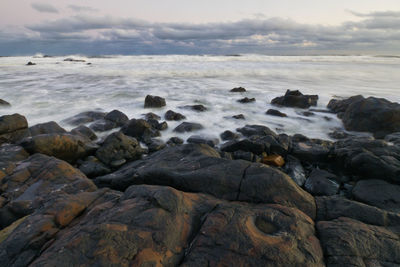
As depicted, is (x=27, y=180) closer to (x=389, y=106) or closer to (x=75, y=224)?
(x=75, y=224)

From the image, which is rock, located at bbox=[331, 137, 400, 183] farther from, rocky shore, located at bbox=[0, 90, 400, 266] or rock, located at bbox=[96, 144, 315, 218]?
rock, located at bbox=[96, 144, 315, 218]

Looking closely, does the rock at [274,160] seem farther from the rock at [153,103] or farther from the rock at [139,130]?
the rock at [153,103]

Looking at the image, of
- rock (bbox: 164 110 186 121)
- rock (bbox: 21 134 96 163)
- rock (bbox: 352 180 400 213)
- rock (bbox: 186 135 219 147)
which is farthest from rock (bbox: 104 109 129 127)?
rock (bbox: 352 180 400 213)

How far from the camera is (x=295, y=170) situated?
22.0ft

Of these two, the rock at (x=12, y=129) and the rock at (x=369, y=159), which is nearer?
the rock at (x=369, y=159)

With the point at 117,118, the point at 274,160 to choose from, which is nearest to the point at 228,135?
the point at 274,160

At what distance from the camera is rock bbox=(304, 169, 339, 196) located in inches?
228

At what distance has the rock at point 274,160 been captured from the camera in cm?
719

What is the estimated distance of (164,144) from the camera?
8.90m

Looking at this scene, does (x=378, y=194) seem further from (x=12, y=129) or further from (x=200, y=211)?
(x=12, y=129)

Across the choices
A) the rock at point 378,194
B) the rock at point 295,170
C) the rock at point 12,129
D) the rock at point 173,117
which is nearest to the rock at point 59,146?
the rock at point 12,129

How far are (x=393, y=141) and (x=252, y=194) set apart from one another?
6766 millimetres

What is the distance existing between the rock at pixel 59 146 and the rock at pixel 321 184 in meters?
6.49

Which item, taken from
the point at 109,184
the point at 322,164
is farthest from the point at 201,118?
the point at 109,184
